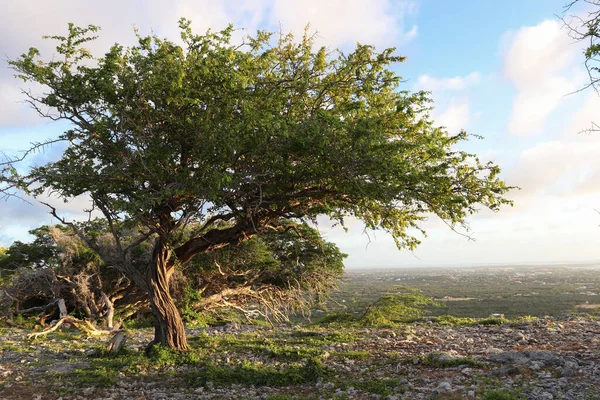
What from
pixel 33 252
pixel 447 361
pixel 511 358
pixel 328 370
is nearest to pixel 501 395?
pixel 447 361

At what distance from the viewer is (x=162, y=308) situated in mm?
12609

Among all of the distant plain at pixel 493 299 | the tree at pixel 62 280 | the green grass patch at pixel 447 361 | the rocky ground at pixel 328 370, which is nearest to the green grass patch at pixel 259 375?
the rocky ground at pixel 328 370

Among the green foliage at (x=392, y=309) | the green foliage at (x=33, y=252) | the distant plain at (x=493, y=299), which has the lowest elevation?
the distant plain at (x=493, y=299)

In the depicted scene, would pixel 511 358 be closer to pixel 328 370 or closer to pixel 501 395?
pixel 501 395

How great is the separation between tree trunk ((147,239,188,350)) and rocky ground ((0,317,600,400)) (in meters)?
0.62

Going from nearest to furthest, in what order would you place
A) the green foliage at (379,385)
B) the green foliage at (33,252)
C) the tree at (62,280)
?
the green foliage at (379,385)
the tree at (62,280)
the green foliage at (33,252)

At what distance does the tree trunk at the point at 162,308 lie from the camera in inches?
494

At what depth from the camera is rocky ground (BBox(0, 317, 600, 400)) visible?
320 inches

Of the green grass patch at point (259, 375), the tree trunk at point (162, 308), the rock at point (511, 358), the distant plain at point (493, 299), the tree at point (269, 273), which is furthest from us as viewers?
the distant plain at point (493, 299)

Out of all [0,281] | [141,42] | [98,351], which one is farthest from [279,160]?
[0,281]

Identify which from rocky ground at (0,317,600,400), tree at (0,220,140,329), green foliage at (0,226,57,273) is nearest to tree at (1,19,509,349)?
rocky ground at (0,317,600,400)

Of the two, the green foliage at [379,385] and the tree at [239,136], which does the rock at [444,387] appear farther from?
the tree at [239,136]

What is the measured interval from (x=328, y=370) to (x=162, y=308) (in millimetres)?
5480

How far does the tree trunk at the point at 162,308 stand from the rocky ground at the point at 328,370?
0.62 m
